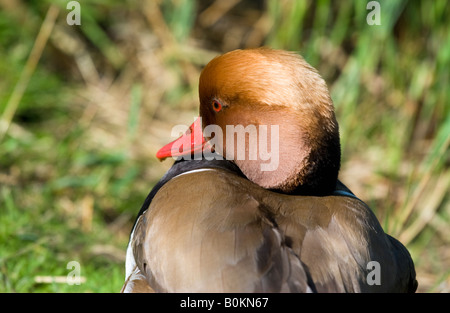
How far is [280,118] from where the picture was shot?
202cm

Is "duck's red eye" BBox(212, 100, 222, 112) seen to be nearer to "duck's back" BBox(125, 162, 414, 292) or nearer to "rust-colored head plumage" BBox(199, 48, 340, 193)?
"rust-colored head plumage" BBox(199, 48, 340, 193)

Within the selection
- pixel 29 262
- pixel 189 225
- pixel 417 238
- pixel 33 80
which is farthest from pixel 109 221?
pixel 189 225

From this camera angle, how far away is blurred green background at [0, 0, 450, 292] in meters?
3.47

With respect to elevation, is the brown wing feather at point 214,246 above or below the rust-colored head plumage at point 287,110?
below

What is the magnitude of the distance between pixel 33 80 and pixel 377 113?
8.07ft

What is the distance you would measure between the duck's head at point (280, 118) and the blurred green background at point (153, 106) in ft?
3.45

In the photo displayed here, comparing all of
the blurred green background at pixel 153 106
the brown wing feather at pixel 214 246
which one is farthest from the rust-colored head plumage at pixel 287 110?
→ the blurred green background at pixel 153 106

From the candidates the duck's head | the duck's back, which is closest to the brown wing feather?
the duck's back

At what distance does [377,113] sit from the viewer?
452cm

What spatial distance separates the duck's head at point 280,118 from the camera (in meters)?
2.01

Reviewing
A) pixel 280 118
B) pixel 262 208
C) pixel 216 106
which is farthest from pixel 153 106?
pixel 262 208

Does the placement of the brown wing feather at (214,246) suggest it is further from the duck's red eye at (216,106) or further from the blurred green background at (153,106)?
the blurred green background at (153,106)

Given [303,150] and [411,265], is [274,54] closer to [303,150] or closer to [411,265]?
[303,150]

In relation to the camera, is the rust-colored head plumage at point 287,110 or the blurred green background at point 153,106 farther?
the blurred green background at point 153,106
